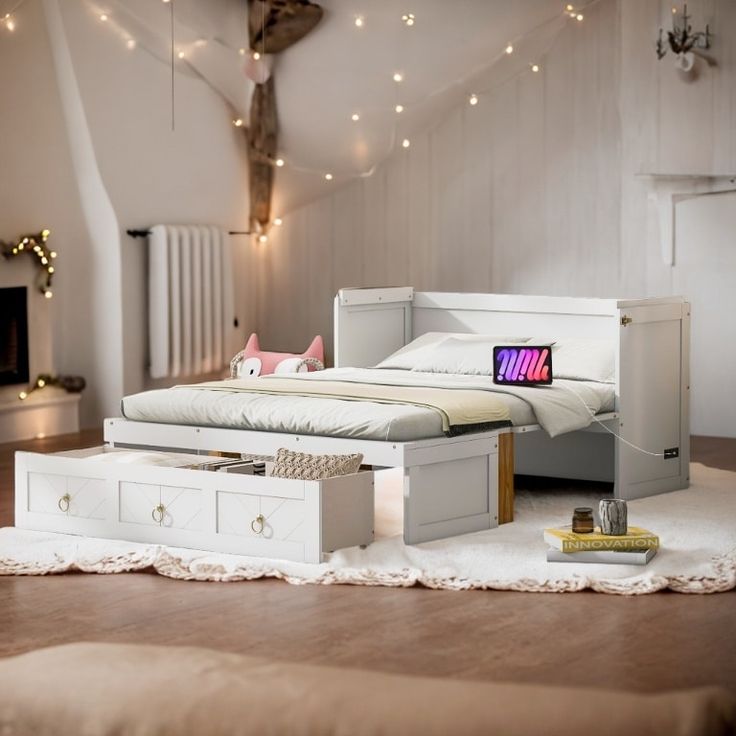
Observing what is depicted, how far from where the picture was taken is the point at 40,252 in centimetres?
665

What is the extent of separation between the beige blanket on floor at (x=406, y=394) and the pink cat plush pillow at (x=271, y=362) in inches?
37.6

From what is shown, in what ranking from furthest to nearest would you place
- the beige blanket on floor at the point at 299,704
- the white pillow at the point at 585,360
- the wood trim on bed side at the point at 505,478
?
the white pillow at the point at 585,360 → the wood trim on bed side at the point at 505,478 → the beige blanket on floor at the point at 299,704

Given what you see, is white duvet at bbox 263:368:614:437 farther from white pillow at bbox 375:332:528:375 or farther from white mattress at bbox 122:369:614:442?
white pillow at bbox 375:332:528:375

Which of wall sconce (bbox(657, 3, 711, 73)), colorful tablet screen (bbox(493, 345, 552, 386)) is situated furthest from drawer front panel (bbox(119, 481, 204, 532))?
wall sconce (bbox(657, 3, 711, 73))

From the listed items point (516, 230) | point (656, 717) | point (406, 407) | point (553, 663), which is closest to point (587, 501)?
point (406, 407)

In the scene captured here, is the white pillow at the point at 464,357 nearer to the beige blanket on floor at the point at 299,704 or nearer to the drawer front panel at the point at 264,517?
the drawer front panel at the point at 264,517

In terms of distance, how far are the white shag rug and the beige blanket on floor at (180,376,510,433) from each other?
38 cm

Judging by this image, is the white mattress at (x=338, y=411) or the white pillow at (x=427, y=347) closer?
the white mattress at (x=338, y=411)

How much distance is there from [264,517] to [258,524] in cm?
4

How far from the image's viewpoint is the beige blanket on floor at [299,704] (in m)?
1.00

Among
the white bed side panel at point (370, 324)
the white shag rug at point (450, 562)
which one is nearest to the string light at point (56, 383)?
the white bed side panel at point (370, 324)

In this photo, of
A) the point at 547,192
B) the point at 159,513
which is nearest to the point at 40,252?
the point at 547,192

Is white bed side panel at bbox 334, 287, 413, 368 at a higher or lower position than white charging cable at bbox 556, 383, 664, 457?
higher

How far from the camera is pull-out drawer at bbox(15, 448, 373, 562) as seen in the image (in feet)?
12.9
